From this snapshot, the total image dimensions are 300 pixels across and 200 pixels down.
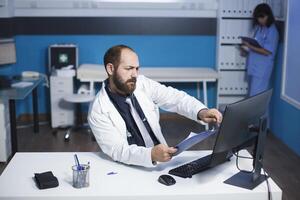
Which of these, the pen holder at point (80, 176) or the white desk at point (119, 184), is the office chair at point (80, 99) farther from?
the pen holder at point (80, 176)

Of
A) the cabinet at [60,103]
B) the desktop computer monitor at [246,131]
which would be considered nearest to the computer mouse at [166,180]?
the desktop computer monitor at [246,131]

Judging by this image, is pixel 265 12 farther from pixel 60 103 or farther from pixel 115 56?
pixel 115 56

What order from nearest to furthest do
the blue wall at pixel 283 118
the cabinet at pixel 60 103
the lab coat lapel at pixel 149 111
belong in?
the lab coat lapel at pixel 149 111, the blue wall at pixel 283 118, the cabinet at pixel 60 103

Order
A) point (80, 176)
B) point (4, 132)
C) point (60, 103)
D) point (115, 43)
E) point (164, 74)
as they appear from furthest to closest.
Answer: point (115, 43) < point (60, 103) < point (164, 74) < point (4, 132) < point (80, 176)

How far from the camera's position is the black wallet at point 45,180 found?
5.77 ft

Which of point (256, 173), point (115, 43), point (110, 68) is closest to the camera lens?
point (256, 173)

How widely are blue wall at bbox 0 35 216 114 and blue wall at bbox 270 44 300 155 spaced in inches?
32.0

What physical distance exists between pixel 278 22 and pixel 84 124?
8.30 feet

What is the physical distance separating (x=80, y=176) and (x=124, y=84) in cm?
62

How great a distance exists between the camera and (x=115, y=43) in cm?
520

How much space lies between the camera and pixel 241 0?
4.90 metres

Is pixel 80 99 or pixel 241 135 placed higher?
pixel 241 135

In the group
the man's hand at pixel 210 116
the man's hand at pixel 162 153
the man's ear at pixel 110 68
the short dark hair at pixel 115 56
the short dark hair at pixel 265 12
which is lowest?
Result: the man's hand at pixel 162 153

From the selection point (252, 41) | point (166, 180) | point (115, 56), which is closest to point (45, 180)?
point (166, 180)
